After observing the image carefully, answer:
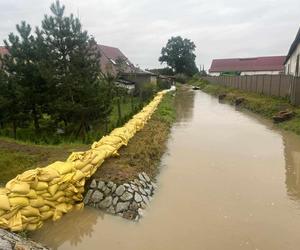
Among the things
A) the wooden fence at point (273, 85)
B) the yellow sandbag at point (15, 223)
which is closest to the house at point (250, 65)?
the wooden fence at point (273, 85)

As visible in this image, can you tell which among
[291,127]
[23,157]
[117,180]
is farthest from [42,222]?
[291,127]

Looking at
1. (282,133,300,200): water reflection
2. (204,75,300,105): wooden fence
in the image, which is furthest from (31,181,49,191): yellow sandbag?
(204,75,300,105): wooden fence

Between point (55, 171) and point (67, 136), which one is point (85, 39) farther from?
point (55, 171)

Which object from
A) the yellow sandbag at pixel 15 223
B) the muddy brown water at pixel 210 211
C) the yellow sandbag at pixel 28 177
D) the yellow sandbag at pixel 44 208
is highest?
the yellow sandbag at pixel 28 177

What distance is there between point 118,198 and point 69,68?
740 centimetres

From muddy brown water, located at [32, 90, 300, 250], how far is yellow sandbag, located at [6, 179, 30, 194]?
29.2 inches

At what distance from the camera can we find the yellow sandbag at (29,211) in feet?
19.8

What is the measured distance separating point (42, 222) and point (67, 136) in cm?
820

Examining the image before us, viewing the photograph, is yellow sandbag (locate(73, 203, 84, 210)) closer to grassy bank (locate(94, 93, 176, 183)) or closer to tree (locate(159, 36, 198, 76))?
grassy bank (locate(94, 93, 176, 183))

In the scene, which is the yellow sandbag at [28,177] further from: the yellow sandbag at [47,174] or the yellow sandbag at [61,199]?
the yellow sandbag at [61,199]

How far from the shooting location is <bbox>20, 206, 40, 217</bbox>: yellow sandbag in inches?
238

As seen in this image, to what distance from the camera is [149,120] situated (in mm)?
17094

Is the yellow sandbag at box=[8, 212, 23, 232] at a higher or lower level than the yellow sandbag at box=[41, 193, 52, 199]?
lower

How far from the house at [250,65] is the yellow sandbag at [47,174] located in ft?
184
